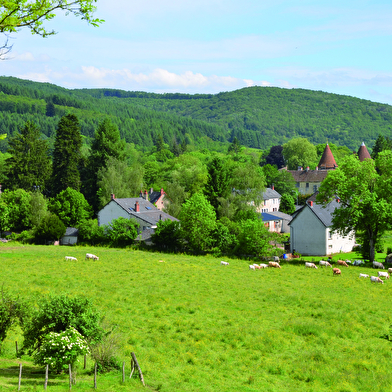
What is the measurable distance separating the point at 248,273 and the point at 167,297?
42.9 feet

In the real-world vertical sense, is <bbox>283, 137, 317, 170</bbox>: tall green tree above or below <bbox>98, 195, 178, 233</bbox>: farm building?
above

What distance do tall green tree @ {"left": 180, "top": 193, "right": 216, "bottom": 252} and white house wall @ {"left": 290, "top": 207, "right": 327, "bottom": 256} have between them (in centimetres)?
1179

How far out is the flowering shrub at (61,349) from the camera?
13.6 m

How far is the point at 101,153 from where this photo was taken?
81125 mm

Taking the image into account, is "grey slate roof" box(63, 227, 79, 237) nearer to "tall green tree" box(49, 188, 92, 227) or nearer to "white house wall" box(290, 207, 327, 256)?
"tall green tree" box(49, 188, 92, 227)

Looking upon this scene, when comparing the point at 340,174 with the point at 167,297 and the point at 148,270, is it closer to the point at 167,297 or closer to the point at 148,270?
the point at 148,270

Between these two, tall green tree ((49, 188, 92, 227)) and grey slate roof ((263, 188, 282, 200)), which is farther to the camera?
grey slate roof ((263, 188, 282, 200))

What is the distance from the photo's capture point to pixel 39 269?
3759cm

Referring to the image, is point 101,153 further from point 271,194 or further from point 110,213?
point 271,194

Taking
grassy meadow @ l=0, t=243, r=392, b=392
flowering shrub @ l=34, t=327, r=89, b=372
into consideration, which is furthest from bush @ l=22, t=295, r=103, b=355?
grassy meadow @ l=0, t=243, r=392, b=392

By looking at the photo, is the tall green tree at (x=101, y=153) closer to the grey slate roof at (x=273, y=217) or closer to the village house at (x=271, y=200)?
the grey slate roof at (x=273, y=217)

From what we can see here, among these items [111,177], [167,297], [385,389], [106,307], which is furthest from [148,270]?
[111,177]

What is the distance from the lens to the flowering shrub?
44.6 feet

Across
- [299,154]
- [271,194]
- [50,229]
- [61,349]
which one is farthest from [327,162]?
[61,349]
